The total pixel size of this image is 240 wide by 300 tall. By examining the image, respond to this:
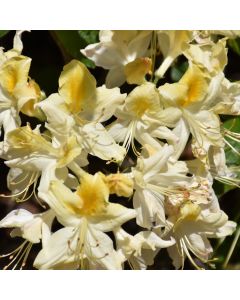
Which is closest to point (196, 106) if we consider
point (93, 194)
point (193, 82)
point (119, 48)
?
point (193, 82)

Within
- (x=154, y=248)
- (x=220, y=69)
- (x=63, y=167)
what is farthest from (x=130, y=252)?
(x=220, y=69)

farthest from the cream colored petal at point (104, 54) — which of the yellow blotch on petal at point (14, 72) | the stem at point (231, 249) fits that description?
the stem at point (231, 249)

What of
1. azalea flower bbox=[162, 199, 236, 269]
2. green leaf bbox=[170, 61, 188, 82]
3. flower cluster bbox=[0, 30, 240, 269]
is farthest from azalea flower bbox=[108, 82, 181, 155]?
green leaf bbox=[170, 61, 188, 82]

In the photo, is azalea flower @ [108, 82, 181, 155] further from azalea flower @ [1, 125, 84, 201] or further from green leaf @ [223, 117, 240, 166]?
green leaf @ [223, 117, 240, 166]

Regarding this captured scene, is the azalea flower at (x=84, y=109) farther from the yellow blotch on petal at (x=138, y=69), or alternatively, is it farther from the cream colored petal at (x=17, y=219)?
the cream colored petal at (x=17, y=219)

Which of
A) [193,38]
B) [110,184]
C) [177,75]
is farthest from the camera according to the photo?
[177,75]

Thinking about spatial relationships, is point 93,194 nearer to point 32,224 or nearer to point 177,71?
point 32,224

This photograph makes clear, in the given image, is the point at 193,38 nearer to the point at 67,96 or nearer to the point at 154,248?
the point at 67,96
